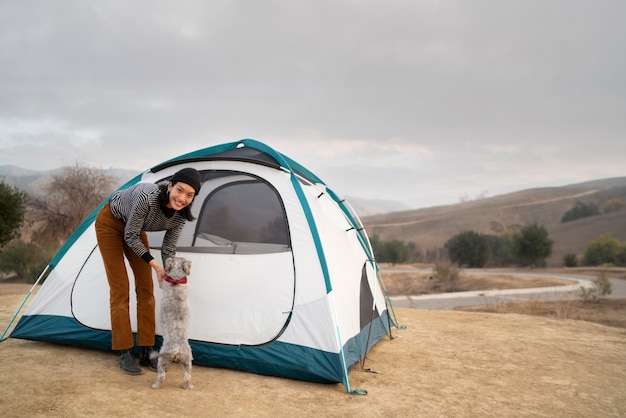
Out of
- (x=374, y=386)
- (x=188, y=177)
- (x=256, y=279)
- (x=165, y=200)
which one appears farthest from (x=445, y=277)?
(x=188, y=177)

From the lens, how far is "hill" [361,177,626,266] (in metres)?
53.0

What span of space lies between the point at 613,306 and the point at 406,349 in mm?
10236

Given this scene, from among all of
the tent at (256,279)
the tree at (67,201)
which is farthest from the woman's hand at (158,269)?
the tree at (67,201)

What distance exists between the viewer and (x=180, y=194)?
397cm

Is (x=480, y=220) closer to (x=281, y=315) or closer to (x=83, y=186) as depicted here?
(x=83, y=186)

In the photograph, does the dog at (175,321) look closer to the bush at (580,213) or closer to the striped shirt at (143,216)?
the striped shirt at (143,216)

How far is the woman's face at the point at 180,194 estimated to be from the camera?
13.0 feet

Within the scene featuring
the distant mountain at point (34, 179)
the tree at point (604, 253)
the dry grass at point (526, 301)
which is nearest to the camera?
the dry grass at point (526, 301)

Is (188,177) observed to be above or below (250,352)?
above

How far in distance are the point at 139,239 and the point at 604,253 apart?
4009cm

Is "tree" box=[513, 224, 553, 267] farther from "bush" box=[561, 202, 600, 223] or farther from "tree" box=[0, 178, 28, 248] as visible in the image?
"bush" box=[561, 202, 600, 223]

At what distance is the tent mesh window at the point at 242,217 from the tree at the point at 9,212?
10.2m

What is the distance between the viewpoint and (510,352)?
592 centimetres

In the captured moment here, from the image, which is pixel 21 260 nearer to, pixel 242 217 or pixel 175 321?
pixel 242 217
